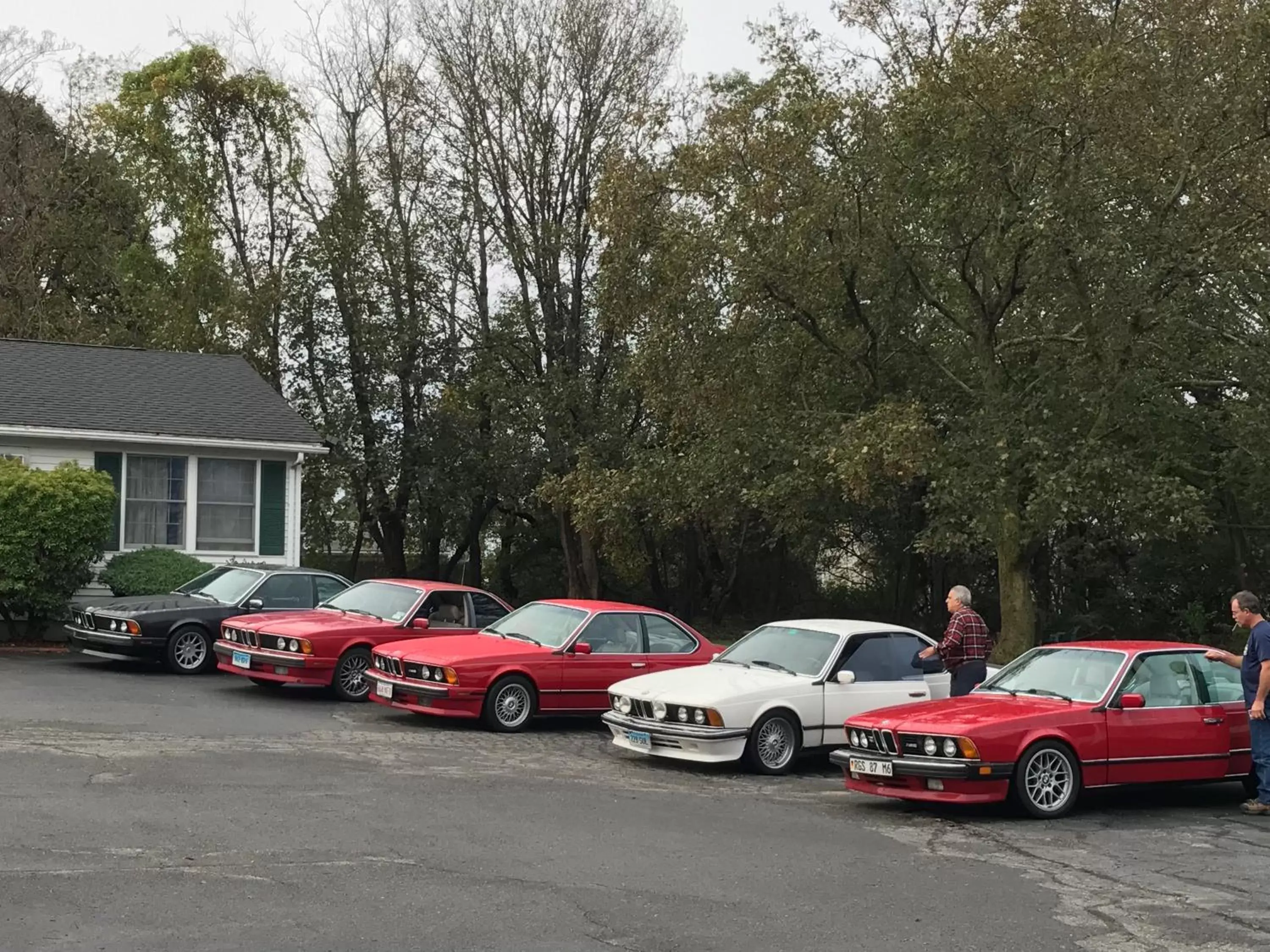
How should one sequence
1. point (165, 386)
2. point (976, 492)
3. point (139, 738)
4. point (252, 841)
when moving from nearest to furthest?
point (252, 841)
point (139, 738)
point (976, 492)
point (165, 386)

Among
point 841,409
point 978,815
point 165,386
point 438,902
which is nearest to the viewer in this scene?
point 438,902

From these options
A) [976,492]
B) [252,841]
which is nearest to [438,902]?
[252,841]

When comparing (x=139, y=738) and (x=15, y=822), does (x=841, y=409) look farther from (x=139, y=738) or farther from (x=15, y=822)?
(x=15, y=822)

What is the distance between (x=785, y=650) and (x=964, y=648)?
165cm

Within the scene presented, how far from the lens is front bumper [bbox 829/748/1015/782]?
1044cm

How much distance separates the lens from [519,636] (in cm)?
1567

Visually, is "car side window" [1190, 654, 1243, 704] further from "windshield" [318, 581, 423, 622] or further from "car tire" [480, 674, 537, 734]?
"windshield" [318, 581, 423, 622]

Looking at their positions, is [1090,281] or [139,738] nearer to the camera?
[139,738]

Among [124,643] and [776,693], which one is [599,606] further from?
[124,643]

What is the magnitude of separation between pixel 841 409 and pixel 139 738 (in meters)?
15.1

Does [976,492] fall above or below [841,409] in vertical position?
below

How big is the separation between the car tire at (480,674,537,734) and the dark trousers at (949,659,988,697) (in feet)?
13.7

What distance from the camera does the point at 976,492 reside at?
20.1 m

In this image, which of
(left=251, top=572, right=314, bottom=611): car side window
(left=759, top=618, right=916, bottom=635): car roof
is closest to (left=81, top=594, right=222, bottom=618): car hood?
(left=251, top=572, right=314, bottom=611): car side window
